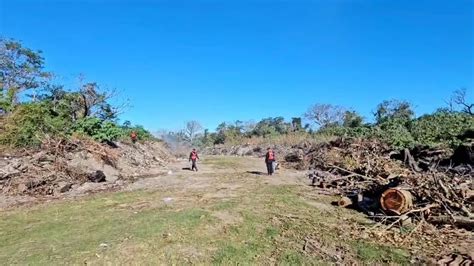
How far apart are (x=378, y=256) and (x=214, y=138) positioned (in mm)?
53718

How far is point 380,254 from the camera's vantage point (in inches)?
247

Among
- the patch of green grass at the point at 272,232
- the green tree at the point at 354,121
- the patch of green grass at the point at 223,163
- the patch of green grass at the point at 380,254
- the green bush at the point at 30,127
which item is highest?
the green tree at the point at 354,121

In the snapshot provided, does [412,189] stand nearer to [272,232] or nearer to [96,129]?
[272,232]

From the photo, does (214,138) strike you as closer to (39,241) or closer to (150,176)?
(150,176)

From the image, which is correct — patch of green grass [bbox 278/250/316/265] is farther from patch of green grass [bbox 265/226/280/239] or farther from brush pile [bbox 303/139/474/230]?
brush pile [bbox 303/139/474/230]

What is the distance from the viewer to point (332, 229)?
7.70 metres

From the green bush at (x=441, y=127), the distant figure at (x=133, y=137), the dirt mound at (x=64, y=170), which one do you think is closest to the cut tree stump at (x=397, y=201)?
the dirt mound at (x=64, y=170)

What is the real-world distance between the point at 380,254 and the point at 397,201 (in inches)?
97.3

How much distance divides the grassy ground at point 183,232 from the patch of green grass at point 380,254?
0.01 metres

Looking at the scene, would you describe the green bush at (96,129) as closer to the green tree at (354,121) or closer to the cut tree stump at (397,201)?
the cut tree stump at (397,201)

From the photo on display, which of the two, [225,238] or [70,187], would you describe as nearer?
[225,238]

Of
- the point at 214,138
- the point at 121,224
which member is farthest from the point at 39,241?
the point at 214,138

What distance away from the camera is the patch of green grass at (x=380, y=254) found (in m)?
6.04

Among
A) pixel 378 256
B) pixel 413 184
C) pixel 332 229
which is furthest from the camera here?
pixel 413 184
